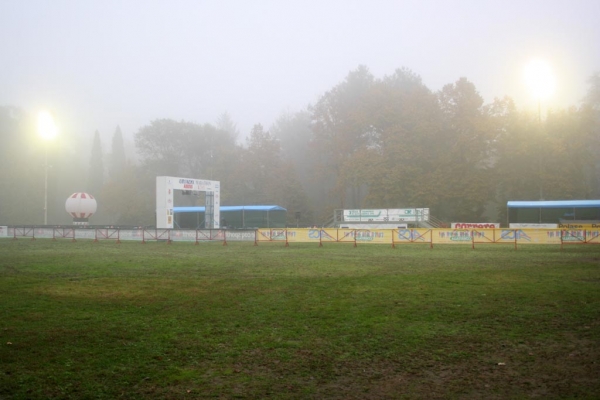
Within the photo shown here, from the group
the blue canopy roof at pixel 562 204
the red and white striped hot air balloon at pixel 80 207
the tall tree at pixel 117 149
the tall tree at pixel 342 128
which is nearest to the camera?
the blue canopy roof at pixel 562 204

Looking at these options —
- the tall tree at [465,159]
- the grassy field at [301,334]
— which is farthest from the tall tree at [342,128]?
the grassy field at [301,334]

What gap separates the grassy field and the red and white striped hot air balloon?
118 feet

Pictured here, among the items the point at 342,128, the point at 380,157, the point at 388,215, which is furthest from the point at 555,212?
the point at 342,128

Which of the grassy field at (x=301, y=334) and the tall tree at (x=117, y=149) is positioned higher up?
the tall tree at (x=117, y=149)

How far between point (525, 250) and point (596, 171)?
45475 millimetres

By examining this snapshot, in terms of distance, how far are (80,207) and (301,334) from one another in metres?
48.0

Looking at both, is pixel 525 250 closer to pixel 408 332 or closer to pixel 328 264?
pixel 328 264

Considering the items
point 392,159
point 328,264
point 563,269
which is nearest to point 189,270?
point 328,264

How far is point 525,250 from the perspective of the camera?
1038 inches

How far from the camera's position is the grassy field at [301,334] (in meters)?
6.66

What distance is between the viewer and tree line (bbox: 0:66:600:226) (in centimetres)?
5338

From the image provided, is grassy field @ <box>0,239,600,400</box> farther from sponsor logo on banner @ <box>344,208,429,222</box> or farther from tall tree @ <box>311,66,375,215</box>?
tall tree @ <box>311,66,375,215</box>

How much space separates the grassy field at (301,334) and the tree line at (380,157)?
125 ft

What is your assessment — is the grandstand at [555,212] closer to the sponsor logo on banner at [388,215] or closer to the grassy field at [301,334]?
the sponsor logo on banner at [388,215]
